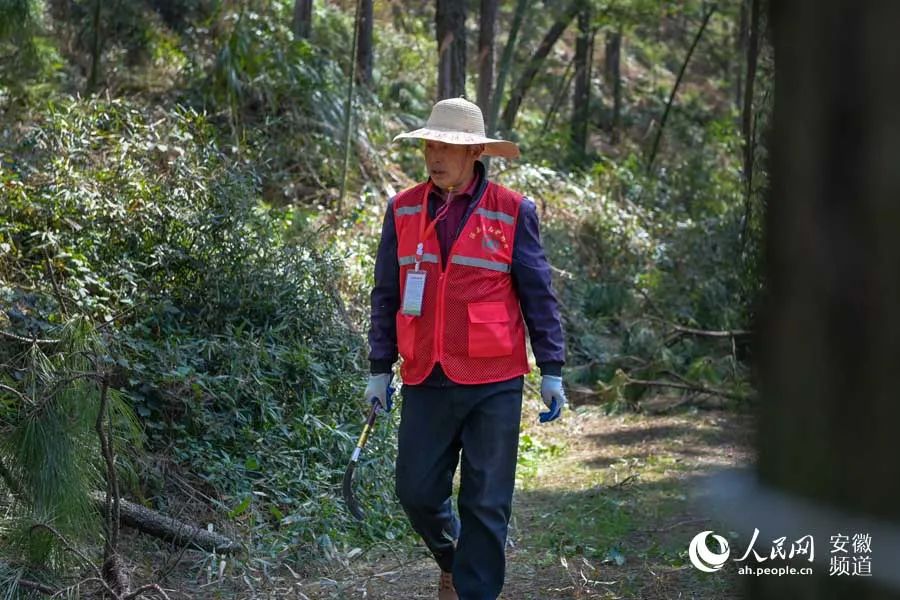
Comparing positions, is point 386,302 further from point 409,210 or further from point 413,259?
point 409,210

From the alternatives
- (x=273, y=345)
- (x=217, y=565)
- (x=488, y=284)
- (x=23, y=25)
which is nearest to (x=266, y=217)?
(x=273, y=345)

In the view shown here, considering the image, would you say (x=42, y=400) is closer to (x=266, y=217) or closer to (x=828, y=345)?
(x=828, y=345)

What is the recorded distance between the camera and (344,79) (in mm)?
12305

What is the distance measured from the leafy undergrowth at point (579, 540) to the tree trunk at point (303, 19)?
584cm

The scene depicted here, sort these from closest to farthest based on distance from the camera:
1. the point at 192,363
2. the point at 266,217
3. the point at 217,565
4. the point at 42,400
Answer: the point at 42,400 < the point at 217,565 < the point at 192,363 < the point at 266,217

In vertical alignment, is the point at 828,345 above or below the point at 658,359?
above

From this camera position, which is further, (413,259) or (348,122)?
(348,122)

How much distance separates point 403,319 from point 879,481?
3.40 metres

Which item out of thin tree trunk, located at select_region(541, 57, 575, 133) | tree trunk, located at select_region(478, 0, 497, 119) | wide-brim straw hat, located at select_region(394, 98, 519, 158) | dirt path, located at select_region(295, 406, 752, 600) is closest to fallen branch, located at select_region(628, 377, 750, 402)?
dirt path, located at select_region(295, 406, 752, 600)

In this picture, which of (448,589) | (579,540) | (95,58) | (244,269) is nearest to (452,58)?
(95,58)

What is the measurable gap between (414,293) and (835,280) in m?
3.24

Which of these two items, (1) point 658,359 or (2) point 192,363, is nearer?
(2) point 192,363

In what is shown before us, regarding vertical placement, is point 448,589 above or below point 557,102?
below

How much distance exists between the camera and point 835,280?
1.48 m
